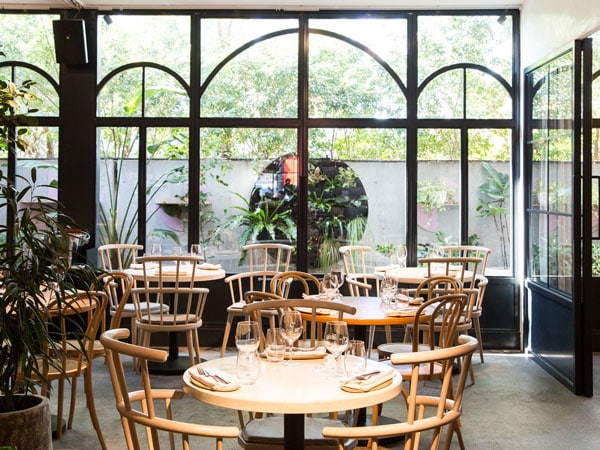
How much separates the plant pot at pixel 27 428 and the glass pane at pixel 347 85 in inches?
179

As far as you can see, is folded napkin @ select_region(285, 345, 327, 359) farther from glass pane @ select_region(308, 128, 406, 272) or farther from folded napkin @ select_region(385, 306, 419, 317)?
glass pane @ select_region(308, 128, 406, 272)

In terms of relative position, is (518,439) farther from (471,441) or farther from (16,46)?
(16,46)

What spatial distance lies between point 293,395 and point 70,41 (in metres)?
5.63

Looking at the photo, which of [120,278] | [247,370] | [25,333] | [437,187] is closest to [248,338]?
[247,370]

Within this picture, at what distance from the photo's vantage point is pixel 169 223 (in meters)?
7.44

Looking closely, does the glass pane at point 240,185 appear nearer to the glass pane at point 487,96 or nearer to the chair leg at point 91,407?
the glass pane at point 487,96

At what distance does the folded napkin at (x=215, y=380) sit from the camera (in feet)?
8.38

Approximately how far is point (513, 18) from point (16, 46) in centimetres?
501

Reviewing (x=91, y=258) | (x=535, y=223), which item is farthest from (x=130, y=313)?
(x=535, y=223)

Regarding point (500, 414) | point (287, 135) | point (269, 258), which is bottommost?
point (500, 414)

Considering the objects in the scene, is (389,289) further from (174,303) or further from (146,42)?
(146,42)

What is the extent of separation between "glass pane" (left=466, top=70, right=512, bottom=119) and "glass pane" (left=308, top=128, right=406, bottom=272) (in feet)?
2.60

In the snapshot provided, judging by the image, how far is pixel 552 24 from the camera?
6.28 metres

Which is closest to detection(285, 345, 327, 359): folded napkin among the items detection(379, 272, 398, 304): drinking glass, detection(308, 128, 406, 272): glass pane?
detection(379, 272, 398, 304): drinking glass
